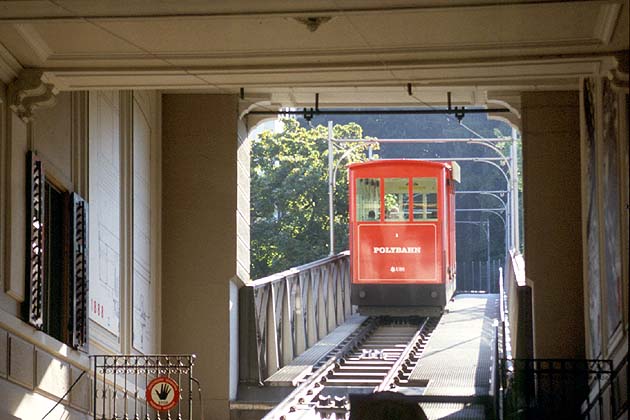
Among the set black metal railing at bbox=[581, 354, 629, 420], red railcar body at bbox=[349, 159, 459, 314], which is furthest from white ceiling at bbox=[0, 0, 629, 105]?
red railcar body at bbox=[349, 159, 459, 314]

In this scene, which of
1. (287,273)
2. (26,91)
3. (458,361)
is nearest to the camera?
(26,91)

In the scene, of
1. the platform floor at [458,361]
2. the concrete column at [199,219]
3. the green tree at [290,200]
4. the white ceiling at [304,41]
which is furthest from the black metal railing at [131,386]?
the green tree at [290,200]

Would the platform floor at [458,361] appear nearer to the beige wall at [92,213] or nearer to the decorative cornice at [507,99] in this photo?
the decorative cornice at [507,99]

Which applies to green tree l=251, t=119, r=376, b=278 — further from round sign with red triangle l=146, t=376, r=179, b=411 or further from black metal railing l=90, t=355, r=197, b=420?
round sign with red triangle l=146, t=376, r=179, b=411

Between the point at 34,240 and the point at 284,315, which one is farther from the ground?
the point at 34,240

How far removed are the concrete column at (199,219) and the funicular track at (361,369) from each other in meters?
1.41

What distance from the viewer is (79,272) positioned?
1230 cm

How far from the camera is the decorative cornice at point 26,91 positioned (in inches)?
413

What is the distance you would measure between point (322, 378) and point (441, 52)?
23.4ft

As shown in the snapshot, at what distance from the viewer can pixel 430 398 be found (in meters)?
8.32

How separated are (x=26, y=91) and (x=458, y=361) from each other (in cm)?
768

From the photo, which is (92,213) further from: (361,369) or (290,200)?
(290,200)

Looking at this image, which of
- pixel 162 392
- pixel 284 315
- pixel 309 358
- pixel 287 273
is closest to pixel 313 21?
pixel 162 392

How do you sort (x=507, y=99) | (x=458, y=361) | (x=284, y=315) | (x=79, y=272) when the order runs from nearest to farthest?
(x=79, y=272) → (x=507, y=99) → (x=458, y=361) → (x=284, y=315)
